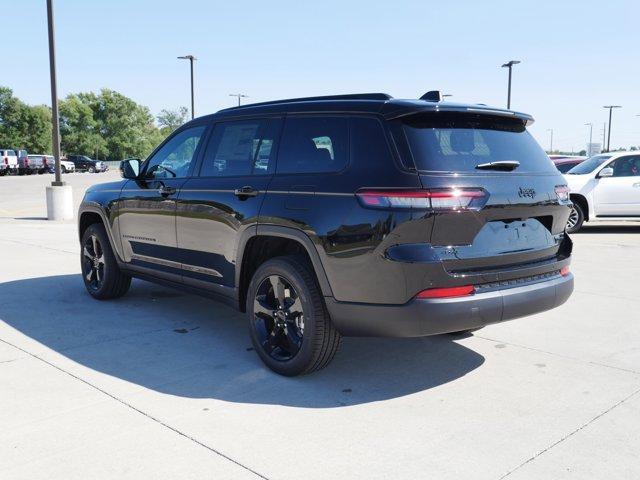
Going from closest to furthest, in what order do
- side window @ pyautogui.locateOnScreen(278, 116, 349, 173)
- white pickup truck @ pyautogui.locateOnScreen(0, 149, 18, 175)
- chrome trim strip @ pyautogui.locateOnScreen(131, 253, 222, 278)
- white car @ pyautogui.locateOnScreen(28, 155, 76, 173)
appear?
1. side window @ pyautogui.locateOnScreen(278, 116, 349, 173)
2. chrome trim strip @ pyautogui.locateOnScreen(131, 253, 222, 278)
3. white pickup truck @ pyautogui.locateOnScreen(0, 149, 18, 175)
4. white car @ pyautogui.locateOnScreen(28, 155, 76, 173)

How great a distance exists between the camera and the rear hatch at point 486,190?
346cm

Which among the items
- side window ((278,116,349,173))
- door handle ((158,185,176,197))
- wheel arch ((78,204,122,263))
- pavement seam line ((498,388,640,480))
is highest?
side window ((278,116,349,173))

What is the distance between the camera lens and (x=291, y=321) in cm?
411

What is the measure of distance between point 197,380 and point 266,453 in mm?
1131

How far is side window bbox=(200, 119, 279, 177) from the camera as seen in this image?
4.41 meters

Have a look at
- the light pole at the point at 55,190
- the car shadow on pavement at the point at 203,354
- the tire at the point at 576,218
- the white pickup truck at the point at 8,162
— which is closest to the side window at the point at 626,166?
the tire at the point at 576,218

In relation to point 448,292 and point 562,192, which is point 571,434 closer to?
point 448,292

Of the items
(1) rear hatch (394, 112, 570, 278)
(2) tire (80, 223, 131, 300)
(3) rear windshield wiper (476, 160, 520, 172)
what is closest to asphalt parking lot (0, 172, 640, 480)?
(2) tire (80, 223, 131, 300)

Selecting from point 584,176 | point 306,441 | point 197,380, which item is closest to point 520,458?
point 306,441

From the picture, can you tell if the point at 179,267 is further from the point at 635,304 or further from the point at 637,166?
the point at 637,166

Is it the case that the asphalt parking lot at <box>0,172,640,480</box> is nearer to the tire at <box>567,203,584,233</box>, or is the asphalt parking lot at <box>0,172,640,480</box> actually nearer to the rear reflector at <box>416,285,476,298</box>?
the rear reflector at <box>416,285,476,298</box>

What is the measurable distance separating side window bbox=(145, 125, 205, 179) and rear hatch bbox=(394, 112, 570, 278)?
2188mm

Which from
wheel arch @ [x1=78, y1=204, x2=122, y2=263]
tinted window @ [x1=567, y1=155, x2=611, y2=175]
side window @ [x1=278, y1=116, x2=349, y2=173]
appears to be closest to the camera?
side window @ [x1=278, y1=116, x2=349, y2=173]

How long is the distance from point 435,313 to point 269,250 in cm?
141
